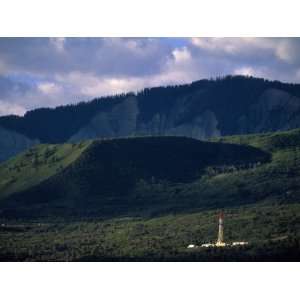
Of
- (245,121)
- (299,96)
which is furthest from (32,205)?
(245,121)

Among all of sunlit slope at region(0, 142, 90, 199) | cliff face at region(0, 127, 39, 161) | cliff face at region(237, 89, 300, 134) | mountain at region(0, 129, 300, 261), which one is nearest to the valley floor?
mountain at region(0, 129, 300, 261)

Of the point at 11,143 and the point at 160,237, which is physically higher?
the point at 11,143

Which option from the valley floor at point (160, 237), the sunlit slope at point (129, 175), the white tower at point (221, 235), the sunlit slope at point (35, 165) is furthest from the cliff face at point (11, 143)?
the white tower at point (221, 235)

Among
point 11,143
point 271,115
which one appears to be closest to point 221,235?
point 11,143

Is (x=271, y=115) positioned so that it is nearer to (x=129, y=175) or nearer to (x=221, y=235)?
(x=129, y=175)

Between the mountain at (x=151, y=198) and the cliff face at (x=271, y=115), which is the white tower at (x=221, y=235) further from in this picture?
the cliff face at (x=271, y=115)
